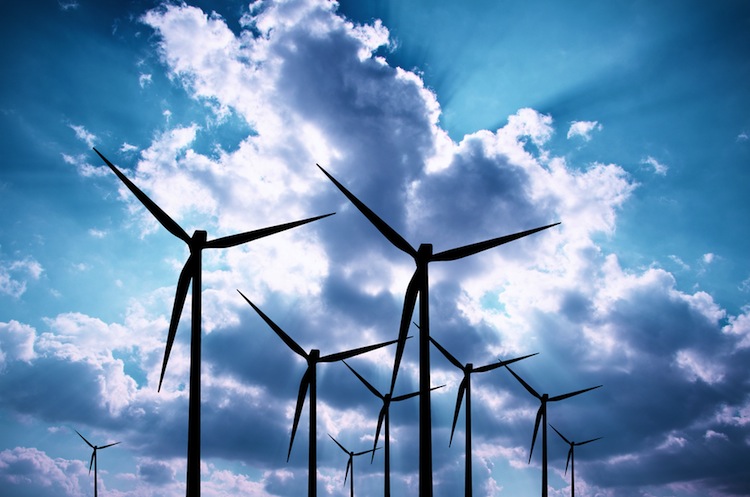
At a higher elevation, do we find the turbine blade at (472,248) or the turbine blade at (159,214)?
the turbine blade at (159,214)

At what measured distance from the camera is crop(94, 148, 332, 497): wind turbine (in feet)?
76.7

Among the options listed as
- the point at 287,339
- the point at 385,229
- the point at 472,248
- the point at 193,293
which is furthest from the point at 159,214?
the point at 287,339

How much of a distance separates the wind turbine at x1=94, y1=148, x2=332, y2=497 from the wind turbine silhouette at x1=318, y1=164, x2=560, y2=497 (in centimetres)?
332

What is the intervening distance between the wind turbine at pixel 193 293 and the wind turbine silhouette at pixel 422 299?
3317mm

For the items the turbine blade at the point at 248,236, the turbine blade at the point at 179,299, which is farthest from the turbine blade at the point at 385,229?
the turbine blade at the point at 179,299

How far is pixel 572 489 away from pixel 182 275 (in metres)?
82.8

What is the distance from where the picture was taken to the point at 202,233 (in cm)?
2936

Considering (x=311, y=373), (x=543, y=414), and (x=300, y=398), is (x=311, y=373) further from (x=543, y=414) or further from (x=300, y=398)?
(x=543, y=414)

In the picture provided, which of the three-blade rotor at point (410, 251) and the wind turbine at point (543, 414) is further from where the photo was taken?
the wind turbine at point (543, 414)

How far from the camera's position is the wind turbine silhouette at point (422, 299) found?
23.8 m

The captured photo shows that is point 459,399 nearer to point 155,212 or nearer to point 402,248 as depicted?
point 402,248

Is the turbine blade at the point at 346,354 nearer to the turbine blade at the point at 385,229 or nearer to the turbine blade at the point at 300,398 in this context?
the turbine blade at the point at 300,398

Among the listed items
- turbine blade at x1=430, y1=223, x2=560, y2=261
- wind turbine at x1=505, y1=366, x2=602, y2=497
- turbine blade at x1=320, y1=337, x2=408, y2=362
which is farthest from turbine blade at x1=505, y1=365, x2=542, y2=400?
turbine blade at x1=430, y1=223, x2=560, y2=261

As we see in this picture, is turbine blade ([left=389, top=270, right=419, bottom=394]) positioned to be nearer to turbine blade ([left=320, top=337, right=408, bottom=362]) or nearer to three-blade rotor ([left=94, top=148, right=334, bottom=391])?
three-blade rotor ([left=94, top=148, right=334, bottom=391])
